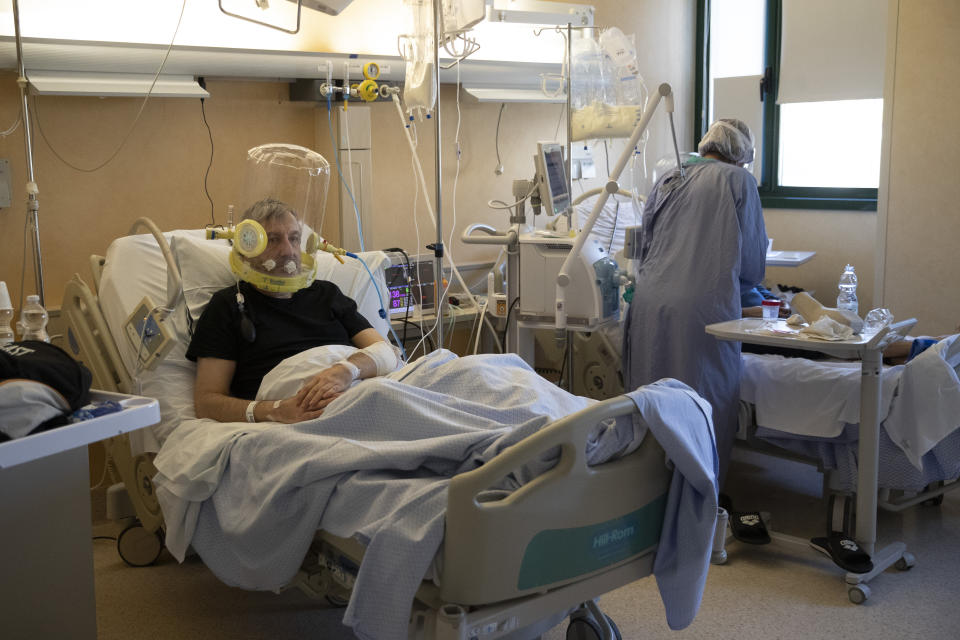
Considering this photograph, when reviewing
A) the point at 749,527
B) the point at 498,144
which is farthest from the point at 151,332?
the point at 498,144

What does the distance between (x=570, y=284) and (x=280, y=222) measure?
1.24m

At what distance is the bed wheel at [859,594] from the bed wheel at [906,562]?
0.92 ft

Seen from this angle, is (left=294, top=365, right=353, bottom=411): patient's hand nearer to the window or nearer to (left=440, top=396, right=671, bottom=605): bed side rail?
(left=440, top=396, right=671, bottom=605): bed side rail

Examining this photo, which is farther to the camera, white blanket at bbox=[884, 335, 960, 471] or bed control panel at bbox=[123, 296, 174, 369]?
white blanket at bbox=[884, 335, 960, 471]

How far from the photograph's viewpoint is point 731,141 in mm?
3352

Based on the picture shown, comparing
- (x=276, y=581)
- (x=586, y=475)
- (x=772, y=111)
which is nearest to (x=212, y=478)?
(x=276, y=581)

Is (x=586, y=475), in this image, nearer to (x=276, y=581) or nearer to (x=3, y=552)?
(x=276, y=581)

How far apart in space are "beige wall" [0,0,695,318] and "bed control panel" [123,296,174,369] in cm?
124

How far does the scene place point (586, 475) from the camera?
1.87 meters

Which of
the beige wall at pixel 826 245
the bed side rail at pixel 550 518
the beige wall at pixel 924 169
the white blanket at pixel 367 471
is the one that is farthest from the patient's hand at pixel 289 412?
the beige wall at pixel 826 245

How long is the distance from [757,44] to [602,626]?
4.17m

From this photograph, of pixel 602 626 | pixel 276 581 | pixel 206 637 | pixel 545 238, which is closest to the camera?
pixel 276 581

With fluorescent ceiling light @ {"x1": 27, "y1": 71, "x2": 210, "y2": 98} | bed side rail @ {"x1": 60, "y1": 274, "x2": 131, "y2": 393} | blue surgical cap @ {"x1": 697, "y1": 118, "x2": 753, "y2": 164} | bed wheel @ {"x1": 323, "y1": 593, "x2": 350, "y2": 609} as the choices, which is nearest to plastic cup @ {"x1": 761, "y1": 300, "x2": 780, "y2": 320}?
blue surgical cap @ {"x1": 697, "y1": 118, "x2": 753, "y2": 164}

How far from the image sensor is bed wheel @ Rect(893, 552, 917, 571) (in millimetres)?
2898
